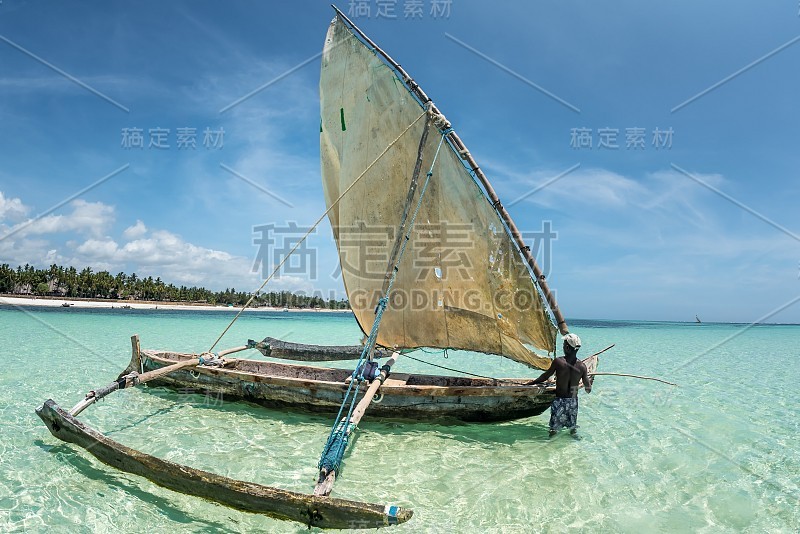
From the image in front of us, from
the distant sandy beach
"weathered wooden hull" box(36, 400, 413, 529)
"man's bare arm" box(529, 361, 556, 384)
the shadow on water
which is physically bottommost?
the distant sandy beach

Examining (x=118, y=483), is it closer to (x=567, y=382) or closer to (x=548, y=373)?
(x=548, y=373)

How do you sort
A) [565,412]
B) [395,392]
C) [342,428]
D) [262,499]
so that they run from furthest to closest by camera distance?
[395,392], [565,412], [342,428], [262,499]

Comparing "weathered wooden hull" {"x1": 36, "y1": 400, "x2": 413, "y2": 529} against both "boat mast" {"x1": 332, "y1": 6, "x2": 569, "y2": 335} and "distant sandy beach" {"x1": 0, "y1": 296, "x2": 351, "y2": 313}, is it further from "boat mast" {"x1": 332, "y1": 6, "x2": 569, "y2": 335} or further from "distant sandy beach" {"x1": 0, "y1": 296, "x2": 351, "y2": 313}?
"distant sandy beach" {"x1": 0, "y1": 296, "x2": 351, "y2": 313}

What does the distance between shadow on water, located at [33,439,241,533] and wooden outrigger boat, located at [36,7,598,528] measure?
0.49 m

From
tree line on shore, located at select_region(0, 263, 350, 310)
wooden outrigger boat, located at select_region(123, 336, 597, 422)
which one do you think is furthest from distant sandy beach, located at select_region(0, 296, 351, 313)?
wooden outrigger boat, located at select_region(123, 336, 597, 422)

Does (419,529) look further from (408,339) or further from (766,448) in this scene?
(766,448)

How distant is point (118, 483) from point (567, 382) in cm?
740

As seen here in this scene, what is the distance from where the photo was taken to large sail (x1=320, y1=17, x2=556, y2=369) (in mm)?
8539

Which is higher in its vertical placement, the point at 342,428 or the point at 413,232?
the point at 413,232

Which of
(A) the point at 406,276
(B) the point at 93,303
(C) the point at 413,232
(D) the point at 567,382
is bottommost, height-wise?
(B) the point at 93,303

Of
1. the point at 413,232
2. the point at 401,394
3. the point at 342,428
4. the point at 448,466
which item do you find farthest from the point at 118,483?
the point at 413,232

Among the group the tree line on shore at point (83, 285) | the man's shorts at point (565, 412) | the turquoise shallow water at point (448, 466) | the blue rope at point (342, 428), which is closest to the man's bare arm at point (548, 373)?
the man's shorts at point (565, 412)

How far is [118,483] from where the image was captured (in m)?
6.10

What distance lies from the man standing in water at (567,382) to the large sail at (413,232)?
2.41 feet
